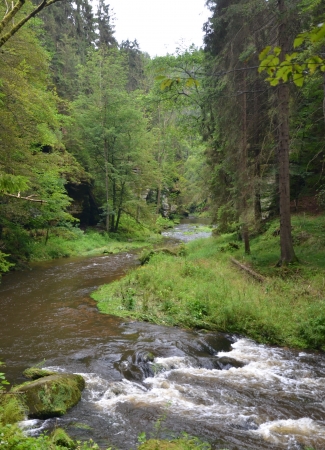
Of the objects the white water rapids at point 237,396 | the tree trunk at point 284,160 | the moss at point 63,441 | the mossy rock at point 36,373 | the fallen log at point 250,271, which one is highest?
the tree trunk at point 284,160

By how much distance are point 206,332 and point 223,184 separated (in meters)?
11.6

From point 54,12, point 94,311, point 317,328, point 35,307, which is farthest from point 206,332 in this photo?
point 54,12

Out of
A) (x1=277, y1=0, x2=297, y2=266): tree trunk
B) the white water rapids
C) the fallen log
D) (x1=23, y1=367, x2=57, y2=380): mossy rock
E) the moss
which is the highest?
(x1=277, y1=0, x2=297, y2=266): tree trunk

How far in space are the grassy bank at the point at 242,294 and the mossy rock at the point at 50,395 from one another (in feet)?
14.8

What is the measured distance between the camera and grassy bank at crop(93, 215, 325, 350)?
898cm

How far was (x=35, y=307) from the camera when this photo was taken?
1184 cm

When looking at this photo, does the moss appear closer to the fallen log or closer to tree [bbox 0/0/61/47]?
tree [bbox 0/0/61/47]

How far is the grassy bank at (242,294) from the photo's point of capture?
8984mm

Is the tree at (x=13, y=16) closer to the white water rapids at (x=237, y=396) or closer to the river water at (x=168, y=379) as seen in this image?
the river water at (x=168, y=379)

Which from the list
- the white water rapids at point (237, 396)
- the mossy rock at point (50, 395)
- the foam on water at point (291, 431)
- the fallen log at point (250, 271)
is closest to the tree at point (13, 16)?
the mossy rock at point (50, 395)

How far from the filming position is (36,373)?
A: 6.65m

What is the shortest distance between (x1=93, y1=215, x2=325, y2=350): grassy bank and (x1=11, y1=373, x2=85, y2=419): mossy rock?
450 cm

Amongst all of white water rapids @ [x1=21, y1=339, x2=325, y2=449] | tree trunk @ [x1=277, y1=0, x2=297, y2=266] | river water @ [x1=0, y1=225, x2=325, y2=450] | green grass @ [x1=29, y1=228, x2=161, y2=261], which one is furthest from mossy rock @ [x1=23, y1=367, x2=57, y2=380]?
green grass @ [x1=29, y1=228, x2=161, y2=261]

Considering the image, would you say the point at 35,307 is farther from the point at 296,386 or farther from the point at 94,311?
the point at 296,386
